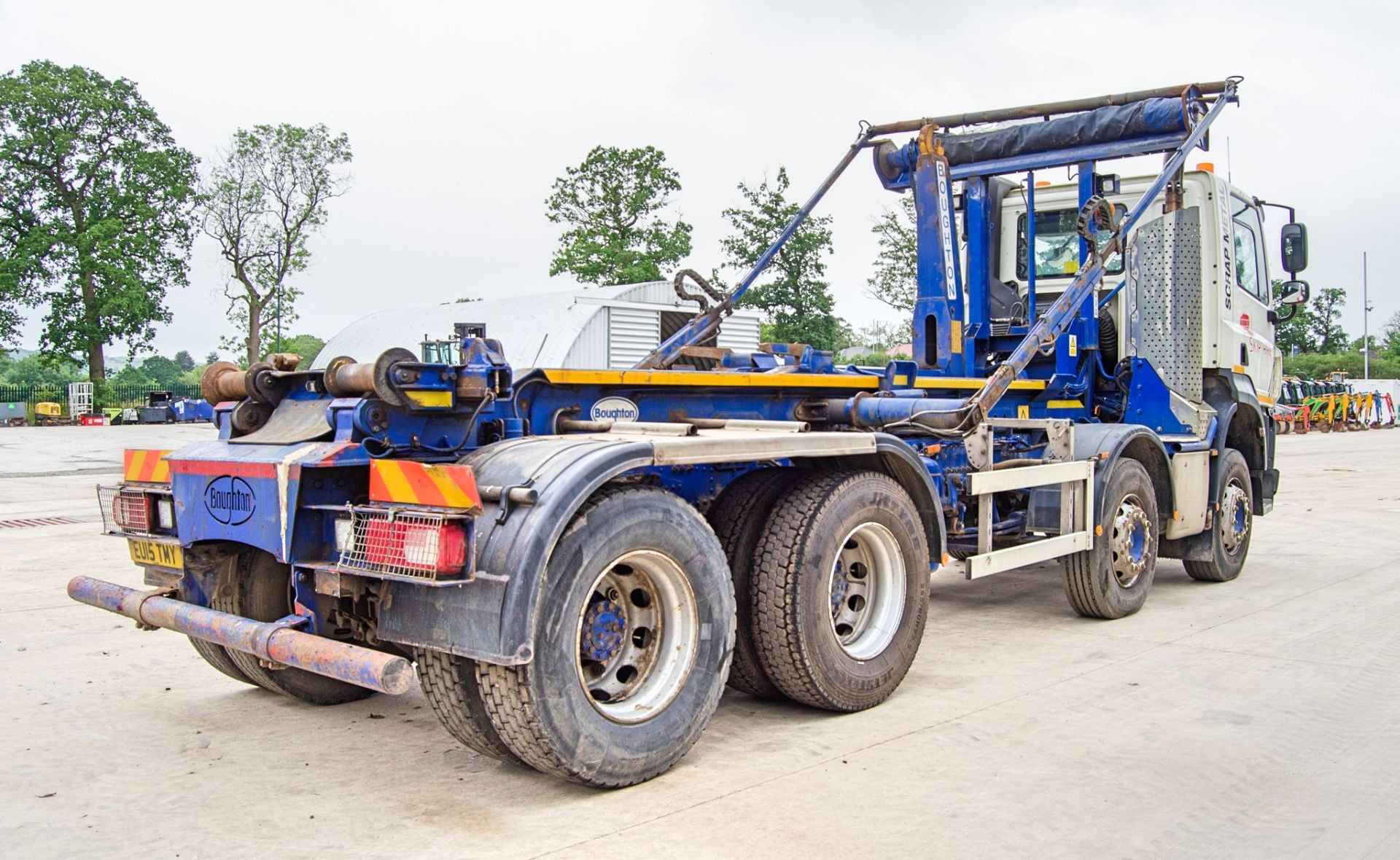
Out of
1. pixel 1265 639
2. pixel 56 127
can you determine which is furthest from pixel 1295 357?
pixel 1265 639

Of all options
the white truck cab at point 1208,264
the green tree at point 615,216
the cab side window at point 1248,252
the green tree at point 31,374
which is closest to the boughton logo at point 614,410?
the white truck cab at point 1208,264

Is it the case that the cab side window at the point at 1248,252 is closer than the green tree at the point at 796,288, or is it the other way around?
the cab side window at the point at 1248,252

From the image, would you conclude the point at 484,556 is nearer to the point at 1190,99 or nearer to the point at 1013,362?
the point at 1013,362

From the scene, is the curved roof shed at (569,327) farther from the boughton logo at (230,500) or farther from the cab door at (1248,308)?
the boughton logo at (230,500)

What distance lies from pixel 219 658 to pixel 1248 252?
8092mm

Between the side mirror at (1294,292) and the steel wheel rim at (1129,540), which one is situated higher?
the side mirror at (1294,292)

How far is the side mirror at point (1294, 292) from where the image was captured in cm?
956

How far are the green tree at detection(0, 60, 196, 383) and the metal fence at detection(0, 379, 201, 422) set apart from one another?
1.25 m

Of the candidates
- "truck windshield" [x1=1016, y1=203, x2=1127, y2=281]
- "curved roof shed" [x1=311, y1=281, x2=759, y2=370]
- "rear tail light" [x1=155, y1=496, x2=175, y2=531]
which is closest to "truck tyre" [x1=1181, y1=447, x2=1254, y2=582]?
"truck windshield" [x1=1016, y1=203, x2=1127, y2=281]

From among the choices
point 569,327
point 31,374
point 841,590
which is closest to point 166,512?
point 841,590

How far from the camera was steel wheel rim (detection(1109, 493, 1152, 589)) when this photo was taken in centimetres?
738

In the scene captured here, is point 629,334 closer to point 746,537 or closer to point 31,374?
point 746,537

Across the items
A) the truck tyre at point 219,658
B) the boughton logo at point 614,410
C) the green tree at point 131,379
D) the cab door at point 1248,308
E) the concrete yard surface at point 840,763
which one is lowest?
the concrete yard surface at point 840,763

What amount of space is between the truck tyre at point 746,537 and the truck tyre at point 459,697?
4.17ft
